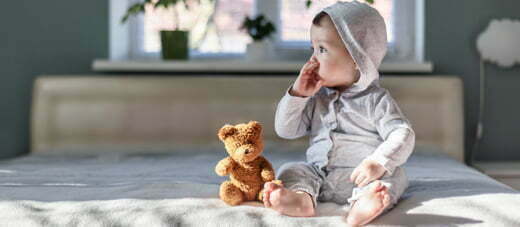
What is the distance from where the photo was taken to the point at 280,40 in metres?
2.83

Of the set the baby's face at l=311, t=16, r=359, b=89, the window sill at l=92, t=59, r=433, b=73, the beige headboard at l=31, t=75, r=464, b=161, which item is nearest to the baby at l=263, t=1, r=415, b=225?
the baby's face at l=311, t=16, r=359, b=89

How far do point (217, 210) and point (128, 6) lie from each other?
1.75 metres

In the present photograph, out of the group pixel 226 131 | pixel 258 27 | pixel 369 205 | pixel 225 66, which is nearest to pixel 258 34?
pixel 258 27

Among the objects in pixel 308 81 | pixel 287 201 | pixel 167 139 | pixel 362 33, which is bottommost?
pixel 167 139

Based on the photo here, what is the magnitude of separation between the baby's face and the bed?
0.29 metres

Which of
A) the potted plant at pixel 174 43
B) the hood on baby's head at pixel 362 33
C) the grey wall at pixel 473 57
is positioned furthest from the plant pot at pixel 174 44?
the hood on baby's head at pixel 362 33

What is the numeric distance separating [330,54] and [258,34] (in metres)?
1.25

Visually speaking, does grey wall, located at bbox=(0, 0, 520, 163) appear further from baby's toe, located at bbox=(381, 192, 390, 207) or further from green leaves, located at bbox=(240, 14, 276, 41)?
baby's toe, located at bbox=(381, 192, 390, 207)

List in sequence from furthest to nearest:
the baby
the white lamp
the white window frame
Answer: the white window frame → the white lamp → the baby

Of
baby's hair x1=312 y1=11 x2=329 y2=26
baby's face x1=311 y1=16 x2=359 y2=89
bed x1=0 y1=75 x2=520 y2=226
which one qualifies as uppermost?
baby's hair x1=312 y1=11 x2=329 y2=26

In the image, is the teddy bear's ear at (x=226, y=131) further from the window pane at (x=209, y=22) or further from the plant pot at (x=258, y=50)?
the window pane at (x=209, y=22)

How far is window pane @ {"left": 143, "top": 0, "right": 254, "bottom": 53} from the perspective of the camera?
2771 mm

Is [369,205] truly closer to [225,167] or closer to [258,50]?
[225,167]

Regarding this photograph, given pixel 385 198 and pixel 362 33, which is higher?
pixel 362 33
